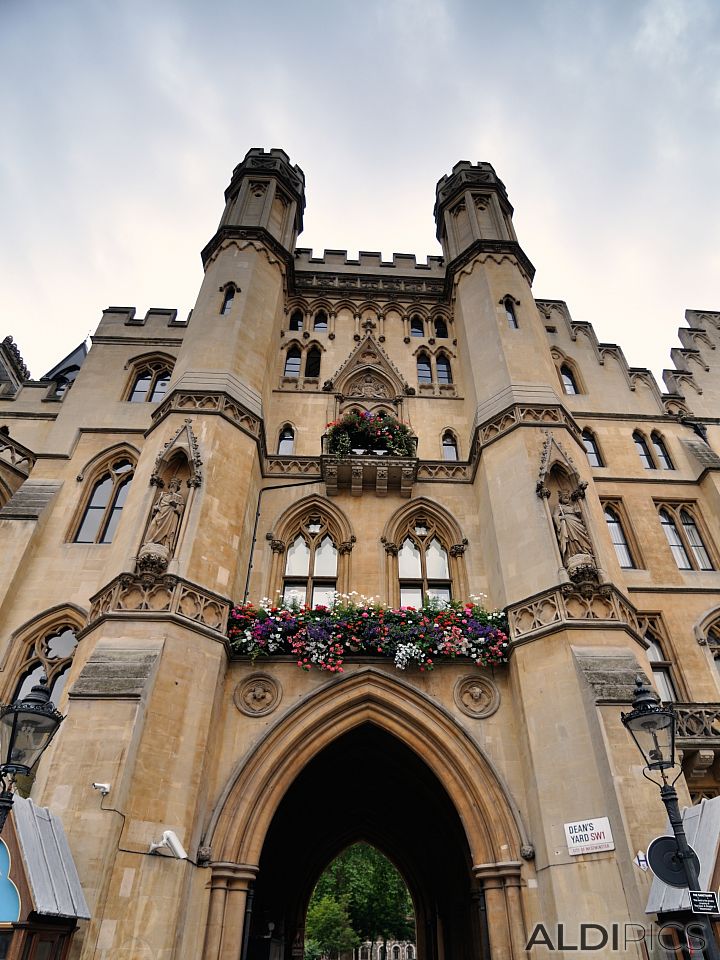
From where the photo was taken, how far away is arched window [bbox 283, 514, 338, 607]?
12.4m

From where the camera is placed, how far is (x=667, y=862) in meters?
5.42

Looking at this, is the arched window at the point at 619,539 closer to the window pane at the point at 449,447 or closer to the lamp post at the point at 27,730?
the window pane at the point at 449,447

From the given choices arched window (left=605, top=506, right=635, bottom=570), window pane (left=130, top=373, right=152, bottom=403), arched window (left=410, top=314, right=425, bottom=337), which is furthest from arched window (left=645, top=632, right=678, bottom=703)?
window pane (left=130, top=373, right=152, bottom=403)

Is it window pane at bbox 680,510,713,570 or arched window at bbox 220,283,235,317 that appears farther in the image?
arched window at bbox 220,283,235,317

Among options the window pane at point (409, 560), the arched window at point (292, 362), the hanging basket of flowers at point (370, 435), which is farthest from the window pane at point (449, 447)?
the arched window at point (292, 362)

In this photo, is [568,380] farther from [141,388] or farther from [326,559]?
[141,388]

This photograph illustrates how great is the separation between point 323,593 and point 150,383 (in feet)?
28.2

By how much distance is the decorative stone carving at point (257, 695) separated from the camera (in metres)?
10.2

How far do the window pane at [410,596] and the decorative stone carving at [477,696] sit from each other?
83.8 inches

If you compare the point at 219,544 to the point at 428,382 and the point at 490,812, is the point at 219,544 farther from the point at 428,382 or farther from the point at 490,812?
the point at 428,382

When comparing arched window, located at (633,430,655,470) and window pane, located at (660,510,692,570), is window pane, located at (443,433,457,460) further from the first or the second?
window pane, located at (660,510,692,570)

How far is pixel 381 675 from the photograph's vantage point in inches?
413

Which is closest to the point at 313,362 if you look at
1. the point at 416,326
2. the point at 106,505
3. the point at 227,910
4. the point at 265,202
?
the point at 416,326

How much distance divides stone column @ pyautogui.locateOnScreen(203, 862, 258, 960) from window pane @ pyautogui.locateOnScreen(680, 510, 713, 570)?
12.0m
